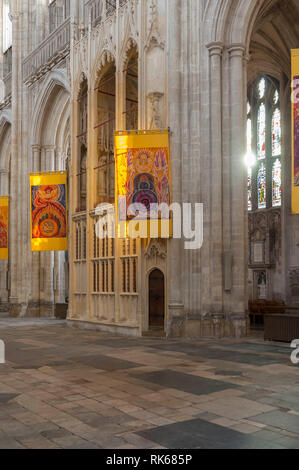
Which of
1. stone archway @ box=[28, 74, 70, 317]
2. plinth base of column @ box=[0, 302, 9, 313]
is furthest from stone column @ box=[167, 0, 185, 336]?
plinth base of column @ box=[0, 302, 9, 313]

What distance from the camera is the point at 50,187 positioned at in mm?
20469

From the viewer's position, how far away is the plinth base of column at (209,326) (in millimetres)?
13789

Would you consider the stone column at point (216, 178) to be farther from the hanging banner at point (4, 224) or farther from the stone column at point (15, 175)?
the hanging banner at point (4, 224)

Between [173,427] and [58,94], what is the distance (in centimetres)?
2119

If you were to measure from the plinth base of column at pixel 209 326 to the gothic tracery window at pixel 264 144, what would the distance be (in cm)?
1025

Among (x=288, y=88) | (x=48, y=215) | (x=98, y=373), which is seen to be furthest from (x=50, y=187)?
(x=98, y=373)

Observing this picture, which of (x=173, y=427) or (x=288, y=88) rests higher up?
(x=288, y=88)

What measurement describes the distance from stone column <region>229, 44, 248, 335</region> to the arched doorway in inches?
81.2

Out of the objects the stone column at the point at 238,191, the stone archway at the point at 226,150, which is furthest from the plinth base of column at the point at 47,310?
the stone column at the point at 238,191

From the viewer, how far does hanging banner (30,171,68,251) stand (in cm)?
2025

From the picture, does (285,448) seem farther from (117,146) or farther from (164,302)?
(117,146)

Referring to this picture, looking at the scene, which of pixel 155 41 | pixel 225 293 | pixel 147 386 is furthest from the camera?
pixel 155 41

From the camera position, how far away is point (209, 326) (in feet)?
45.4

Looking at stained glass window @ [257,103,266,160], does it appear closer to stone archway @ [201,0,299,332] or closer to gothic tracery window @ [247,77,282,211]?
gothic tracery window @ [247,77,282,211]
